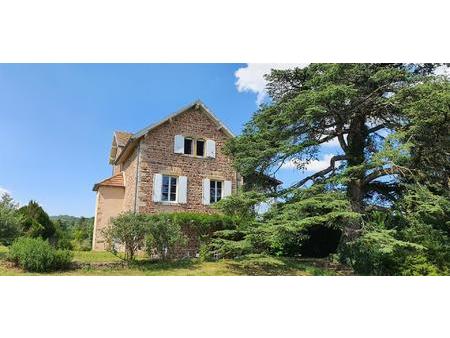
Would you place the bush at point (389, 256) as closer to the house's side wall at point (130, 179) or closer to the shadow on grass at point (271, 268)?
the shadow on grass at point (271, 268)

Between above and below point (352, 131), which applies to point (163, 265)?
below

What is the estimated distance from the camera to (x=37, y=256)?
941cm

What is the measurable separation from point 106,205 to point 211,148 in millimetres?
5122

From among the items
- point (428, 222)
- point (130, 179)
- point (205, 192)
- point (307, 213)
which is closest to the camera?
point (428, 222)

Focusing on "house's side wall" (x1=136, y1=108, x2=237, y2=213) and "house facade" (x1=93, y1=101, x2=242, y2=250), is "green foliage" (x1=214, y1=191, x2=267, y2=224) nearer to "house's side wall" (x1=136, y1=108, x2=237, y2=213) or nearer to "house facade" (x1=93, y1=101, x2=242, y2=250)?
"house facade" (x1=93, y1=101, x2=242, y2=250)

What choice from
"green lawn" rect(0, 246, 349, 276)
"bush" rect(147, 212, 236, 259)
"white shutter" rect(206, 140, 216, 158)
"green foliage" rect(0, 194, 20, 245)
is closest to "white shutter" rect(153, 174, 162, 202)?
"bush" rect(147, 212, 236, 259)

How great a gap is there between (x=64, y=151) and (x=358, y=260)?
28.2 ft

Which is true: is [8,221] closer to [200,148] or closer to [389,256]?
[200,148]

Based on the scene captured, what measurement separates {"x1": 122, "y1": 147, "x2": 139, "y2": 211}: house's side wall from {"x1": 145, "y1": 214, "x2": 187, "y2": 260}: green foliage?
3.97 m

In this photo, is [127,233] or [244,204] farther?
[244,204]

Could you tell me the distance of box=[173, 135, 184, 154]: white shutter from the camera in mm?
15500

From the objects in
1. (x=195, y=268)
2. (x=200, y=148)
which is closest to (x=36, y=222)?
(x=200, y=148)
